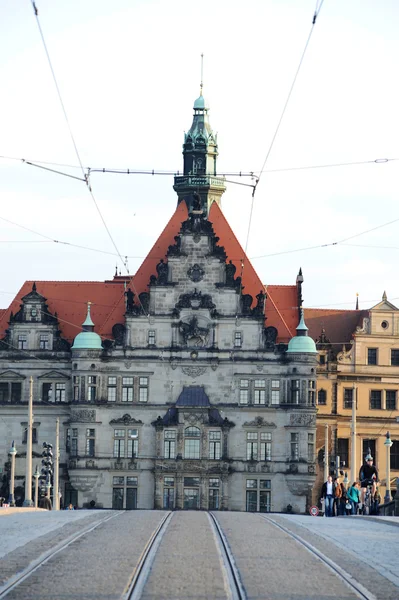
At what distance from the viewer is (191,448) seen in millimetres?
98562

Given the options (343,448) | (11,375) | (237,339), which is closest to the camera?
(237,339)

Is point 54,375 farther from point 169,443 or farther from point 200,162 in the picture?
point 200,162

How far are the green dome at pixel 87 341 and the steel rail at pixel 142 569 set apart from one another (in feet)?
210

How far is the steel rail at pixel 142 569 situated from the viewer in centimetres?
2231

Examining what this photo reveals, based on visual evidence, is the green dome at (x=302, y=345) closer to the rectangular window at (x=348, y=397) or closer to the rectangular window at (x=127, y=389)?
the rectangular window at (x=348, y=397)

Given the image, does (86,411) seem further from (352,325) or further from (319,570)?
Answer: (319,570)

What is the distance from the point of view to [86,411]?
323 ft

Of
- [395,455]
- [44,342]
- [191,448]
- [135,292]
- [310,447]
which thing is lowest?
[395,455]

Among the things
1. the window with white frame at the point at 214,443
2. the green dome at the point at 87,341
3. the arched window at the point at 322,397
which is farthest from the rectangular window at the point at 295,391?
the green dome at the point at 87,341

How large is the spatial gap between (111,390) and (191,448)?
6499mm

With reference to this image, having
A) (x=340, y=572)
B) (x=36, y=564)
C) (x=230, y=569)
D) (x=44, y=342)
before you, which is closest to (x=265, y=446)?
(x=44, y=342)

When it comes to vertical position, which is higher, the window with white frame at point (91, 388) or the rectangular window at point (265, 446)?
the window with white frame at point (91, 388)

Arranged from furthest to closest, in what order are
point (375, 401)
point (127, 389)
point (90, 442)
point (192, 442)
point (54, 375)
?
point (375, 401), point (54, 375), point (127, 389), point (192, 442), point (90, 442)

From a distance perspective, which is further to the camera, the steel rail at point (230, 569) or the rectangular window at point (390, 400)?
the rectangular window at point (390, 400)
